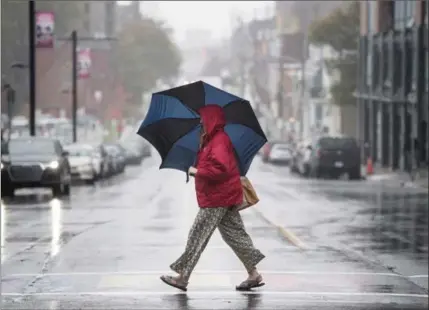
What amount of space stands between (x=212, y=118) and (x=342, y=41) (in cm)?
7636

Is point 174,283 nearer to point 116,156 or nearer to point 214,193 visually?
point 214,193

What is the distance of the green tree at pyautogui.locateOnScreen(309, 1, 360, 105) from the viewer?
86688mm

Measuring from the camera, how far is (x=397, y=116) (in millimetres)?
70750

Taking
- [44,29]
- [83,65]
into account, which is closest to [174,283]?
[44,29]

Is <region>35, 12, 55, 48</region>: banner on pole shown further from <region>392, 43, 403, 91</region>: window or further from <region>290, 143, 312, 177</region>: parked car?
<region>392, 43, 403, 91</region>: window

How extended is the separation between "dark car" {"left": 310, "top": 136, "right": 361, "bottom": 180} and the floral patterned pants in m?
44.5

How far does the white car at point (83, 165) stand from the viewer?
5131 centimetres

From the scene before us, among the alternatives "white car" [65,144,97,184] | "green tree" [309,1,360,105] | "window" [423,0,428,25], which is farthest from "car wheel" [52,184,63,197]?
"green tree" [309,1,360,105]

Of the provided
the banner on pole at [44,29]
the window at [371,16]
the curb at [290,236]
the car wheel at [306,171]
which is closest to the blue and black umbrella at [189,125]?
the curb at [290,236]

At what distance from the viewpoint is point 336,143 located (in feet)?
191

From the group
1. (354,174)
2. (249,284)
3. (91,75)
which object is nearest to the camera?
(249,284)

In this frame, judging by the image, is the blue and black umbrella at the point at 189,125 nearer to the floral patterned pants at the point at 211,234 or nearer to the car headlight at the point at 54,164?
the floral patterned pants at the point at 211,234

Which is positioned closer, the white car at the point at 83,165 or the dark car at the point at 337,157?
the white car at the point at 83,165

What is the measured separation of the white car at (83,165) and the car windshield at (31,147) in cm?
1212
